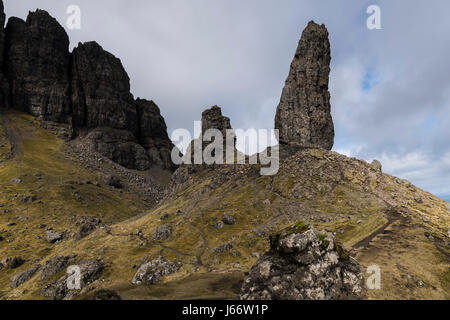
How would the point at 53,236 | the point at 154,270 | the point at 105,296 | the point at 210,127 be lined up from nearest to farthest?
the point at 105,296
the point at 154,270
the point at 53,236
the point at 210,127

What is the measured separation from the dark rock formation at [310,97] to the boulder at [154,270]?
3770 inches

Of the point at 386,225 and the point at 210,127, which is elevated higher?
the point at 210,127

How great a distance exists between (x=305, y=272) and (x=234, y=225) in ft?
187

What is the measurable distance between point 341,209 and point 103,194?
146 metres

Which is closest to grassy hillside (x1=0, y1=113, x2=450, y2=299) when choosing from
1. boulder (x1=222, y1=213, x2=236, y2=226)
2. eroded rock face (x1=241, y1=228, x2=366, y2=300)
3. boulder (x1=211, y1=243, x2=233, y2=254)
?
boulder (x1=211, y1=243, x2=233, y2=254)

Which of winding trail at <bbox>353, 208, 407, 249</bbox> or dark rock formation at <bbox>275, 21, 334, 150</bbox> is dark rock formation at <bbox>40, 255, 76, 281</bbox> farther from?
dark rock formation at <bbox>275, 21, 334, 150</bbox>

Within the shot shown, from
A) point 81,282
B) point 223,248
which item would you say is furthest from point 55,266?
point 223,248

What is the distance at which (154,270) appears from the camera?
226ft

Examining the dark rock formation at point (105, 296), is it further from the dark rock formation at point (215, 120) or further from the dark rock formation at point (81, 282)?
the dark rock formation at point (215, 120)

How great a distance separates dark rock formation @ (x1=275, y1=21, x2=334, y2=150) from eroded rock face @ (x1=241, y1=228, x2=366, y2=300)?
335 feet

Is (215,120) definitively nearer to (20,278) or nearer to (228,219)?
(228,219)

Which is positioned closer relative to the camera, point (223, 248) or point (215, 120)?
point (223, 248)

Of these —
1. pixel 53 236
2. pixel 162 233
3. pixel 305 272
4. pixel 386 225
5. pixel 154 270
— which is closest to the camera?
pixel 305 272
